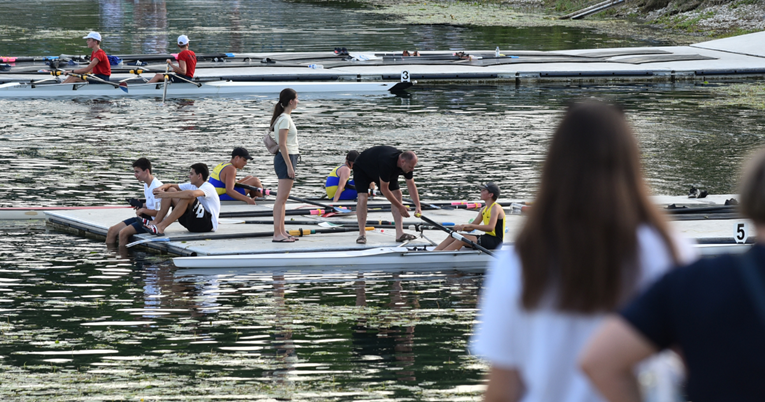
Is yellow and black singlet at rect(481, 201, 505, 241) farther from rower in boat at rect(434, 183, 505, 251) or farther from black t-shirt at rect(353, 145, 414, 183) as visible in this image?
black t-shirt at rect(353, 145, 414, 183)

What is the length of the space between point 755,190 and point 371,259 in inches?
366

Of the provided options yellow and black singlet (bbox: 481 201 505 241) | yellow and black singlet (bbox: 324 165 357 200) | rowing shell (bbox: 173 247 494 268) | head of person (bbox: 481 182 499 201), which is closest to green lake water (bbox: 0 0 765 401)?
rowing shell (bbox: 173 247 494 268)

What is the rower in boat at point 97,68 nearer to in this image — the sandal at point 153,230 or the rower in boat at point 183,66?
the rower in boat at point 183,66

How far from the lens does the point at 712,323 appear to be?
7.16 feet

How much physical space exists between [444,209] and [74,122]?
45.0 feet

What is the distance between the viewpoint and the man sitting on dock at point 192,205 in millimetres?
11992

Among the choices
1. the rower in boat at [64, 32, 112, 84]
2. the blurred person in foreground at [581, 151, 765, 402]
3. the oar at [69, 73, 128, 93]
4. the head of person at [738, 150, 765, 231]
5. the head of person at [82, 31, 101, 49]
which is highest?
the head of person at [82, 31, 101, 49]

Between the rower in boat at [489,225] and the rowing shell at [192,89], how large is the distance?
17.3 metres

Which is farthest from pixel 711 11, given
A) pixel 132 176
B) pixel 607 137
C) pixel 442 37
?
pixel 607 137

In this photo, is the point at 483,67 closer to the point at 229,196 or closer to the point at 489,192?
the point at 229,196

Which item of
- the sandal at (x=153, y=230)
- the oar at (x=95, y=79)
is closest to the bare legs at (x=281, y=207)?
the sandal at (x=153, y=230)

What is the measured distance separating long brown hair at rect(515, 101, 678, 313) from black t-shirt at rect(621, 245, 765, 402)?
0.78 feet

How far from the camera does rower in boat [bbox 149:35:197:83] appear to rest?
26.1m

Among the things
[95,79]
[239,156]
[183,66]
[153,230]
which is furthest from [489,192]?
[95,79]
